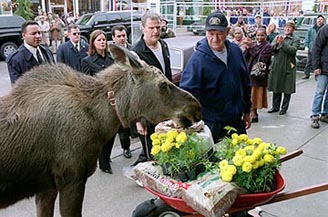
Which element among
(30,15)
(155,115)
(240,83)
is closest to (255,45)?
(240,83)

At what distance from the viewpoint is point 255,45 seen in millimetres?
7480

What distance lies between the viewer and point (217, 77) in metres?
3.27

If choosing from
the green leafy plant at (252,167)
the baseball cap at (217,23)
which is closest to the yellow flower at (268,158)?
the green leafy plant at (252,167)

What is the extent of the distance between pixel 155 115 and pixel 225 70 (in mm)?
1083

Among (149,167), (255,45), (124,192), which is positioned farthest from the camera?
(255,45)

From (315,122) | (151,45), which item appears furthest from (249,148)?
(315,122)

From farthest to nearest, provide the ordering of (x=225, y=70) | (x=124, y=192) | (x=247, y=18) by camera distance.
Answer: (x=247, y=18) < (x=124, y=192) < (x=225, y=70)

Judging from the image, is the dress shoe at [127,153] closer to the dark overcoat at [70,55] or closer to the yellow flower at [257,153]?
the dark overcoat at [70,55]

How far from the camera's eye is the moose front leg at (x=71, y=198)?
2.33 meters

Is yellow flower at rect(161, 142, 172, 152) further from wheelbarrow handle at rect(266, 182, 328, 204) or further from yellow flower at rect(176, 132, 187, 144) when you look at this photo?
wheelbarrow handle at rect(266, 182, 328, 204)

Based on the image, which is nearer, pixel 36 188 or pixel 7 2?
pixel 36 188

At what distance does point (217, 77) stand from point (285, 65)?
498 cm

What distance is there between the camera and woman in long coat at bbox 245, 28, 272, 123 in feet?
24.0

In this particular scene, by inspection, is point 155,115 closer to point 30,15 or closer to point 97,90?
point 97,90
